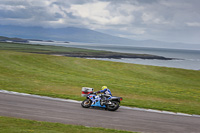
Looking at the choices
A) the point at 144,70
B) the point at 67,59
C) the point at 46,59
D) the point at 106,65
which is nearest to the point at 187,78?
the point at 144,70

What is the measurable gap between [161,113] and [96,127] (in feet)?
22.4

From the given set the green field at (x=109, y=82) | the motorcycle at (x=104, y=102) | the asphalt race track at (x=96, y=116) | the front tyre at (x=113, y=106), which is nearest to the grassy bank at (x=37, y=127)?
the asphalt race track at (x=96, y=116)

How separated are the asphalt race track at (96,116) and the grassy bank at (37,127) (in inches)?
38.7

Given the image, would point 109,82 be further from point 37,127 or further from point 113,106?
point 37,127

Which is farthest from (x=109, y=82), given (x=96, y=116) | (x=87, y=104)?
(x=96, y=116)

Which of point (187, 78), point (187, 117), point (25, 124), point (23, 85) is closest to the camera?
point (25, 124)

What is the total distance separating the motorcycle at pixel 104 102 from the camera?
17.2m

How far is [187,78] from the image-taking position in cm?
4434

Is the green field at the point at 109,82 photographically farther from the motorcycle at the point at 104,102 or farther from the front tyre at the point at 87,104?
the front tyre at the point at 87,104

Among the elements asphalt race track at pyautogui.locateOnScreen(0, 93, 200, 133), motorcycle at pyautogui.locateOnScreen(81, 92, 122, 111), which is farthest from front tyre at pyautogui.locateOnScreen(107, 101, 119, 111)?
asphalt race track at pyautogui.locateOnScreen(0, 93, 200, 133)

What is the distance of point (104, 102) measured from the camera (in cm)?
1742

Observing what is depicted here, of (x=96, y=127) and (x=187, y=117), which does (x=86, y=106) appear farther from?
(x=187, y=117)

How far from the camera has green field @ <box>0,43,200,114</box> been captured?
21.9 metres

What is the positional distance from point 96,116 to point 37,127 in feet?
15.2
